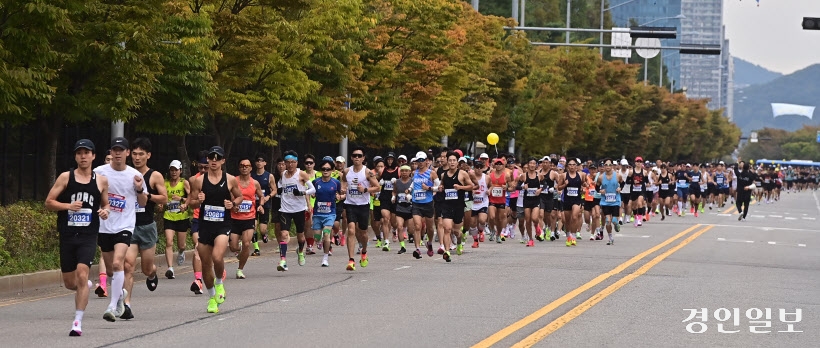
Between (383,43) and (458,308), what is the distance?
23.6 metres

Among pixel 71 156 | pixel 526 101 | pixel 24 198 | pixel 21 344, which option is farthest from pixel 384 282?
pixel 526 101

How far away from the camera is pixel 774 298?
17062 mm

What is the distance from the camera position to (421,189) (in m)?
23.0

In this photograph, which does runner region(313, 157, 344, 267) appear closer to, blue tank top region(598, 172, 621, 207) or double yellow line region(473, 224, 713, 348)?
double yellow line region(473, 224, 713, 348)

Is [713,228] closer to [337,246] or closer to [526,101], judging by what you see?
[337,246]

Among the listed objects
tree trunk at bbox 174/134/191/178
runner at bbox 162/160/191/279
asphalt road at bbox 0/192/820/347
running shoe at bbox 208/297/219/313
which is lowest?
asphalt road at bbox 0/192/820/347

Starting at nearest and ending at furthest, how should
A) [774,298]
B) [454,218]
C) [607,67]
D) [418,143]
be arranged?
[774,298] < [454,218] < [418,143] < [607,67]

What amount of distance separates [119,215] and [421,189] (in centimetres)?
1014

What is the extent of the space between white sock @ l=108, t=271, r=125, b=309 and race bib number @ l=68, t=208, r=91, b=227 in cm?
62

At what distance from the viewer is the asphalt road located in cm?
1237

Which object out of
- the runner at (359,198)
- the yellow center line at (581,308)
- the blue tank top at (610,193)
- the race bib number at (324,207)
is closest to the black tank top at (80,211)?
the yellow center line at (581,308)

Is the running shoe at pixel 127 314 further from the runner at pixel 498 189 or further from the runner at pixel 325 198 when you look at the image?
the runner at pixel 498 189

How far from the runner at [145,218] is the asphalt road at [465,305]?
1.27 feet

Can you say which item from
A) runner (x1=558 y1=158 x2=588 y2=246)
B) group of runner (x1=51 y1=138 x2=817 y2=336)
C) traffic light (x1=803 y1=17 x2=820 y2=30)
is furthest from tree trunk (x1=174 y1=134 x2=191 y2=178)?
traffic light (x1=803 y1=17 x2=820 y2=30)
